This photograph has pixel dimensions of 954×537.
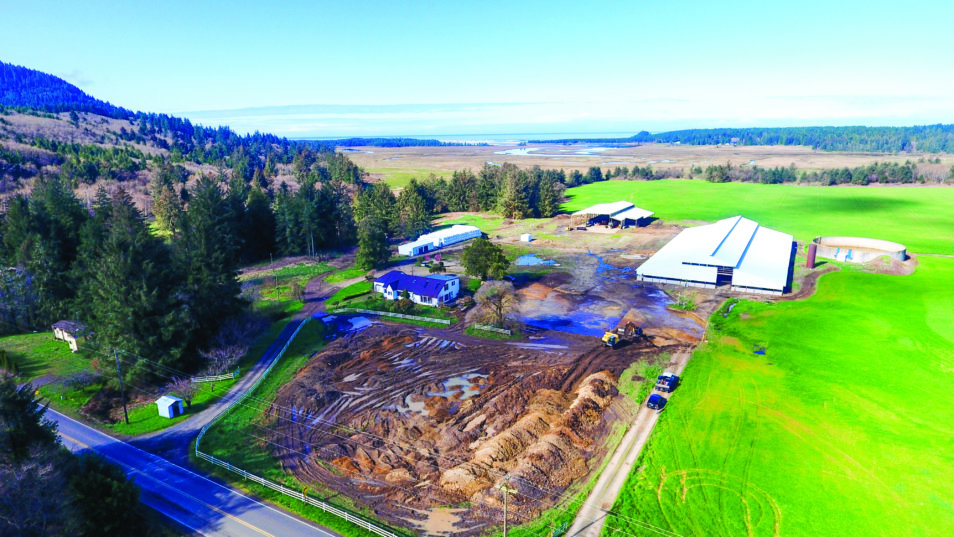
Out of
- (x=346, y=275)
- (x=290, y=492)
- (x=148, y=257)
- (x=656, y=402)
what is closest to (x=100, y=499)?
(x=290, y=492)

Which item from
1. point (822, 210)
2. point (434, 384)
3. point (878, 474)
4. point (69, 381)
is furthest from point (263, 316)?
point (822, 210)

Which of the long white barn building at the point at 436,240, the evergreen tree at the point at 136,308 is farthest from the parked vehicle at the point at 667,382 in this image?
the long white barn building at the point at 436,240

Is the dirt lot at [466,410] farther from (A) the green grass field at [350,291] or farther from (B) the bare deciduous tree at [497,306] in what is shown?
(A) the green grass field at [350,291]

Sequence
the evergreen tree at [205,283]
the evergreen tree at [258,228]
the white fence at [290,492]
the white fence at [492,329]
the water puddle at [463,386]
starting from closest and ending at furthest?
1. the white fence at [290,492]
2. the water puddle at [463,386]
3. the evergreen tree at [205,283]
4. the white fence at [492,329]
5. the evergreen tree at [258,228]

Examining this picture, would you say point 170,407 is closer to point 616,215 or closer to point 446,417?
point 446,417

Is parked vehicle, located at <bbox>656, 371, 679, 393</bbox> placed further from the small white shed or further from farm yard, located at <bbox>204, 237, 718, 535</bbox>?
the small white shed
